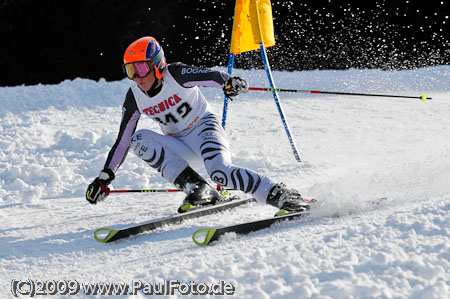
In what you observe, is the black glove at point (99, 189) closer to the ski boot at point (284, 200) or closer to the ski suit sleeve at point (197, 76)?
the ski suit sleeve at point (197, 76)

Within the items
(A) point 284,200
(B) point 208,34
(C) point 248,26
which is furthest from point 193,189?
(B) point 208,34

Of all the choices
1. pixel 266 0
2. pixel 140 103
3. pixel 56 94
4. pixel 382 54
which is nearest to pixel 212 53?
pixel 382 54

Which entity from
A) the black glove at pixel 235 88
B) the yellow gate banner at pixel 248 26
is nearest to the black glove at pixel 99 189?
the black glove at pixel 235 88

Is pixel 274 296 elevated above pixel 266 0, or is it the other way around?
pixel 266 0

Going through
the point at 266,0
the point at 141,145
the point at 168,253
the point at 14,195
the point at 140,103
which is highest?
the point at 266,0

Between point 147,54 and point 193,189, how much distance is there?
944 mm

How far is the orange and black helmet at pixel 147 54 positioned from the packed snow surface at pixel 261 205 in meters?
1.07

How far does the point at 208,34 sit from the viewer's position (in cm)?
1598

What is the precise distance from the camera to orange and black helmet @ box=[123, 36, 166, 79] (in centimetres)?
365

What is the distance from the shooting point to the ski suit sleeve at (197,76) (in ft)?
12.0

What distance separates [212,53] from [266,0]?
34.3 feet

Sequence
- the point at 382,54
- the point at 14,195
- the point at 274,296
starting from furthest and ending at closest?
1. the point at 382,54
2. the point at 14,195
3. the point at 274,296

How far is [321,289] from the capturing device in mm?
2230

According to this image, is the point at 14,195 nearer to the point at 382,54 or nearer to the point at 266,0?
the point at 266,0
